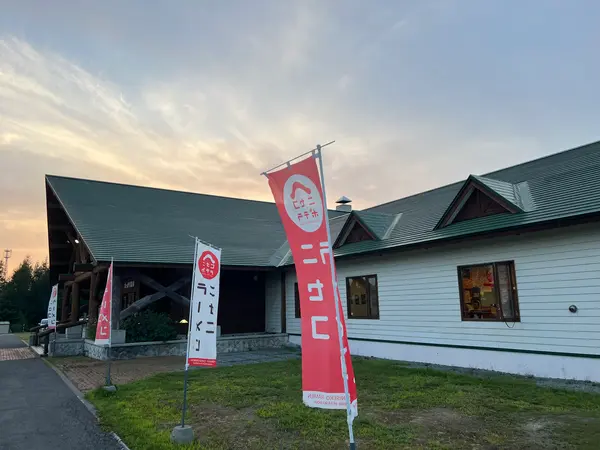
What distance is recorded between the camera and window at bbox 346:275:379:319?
1244cm

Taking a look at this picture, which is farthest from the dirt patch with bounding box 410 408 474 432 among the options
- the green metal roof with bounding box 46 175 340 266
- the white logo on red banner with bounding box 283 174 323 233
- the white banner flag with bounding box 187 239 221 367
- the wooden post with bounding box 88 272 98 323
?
the wooden post with bounding box 88 272 98 323

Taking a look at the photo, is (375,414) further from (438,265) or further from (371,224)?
(371,224)

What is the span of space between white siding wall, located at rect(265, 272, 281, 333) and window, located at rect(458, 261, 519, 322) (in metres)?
8.25

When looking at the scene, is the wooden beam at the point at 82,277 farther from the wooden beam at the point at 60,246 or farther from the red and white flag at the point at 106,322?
the red and white flag at the point at 106,322

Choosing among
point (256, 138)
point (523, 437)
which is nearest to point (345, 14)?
point (256, 138)

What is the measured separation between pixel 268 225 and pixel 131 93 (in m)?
10.3

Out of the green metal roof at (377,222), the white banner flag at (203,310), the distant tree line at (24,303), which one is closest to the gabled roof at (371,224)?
the green metal roof at (377,222)

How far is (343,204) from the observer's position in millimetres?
23562

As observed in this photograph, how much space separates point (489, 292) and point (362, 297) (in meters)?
4.18

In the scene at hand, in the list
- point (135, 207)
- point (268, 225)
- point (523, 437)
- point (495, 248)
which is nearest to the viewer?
point (523, 437)

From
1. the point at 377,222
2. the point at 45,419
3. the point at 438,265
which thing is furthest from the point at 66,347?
the point at 438,265

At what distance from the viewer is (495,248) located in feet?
31.0

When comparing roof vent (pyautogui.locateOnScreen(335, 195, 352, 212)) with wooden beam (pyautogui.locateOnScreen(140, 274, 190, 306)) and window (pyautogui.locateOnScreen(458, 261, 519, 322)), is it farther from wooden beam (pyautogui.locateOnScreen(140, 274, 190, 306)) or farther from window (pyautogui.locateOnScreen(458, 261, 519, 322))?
window (pyautogui.locateOnScreen(458, 261, 519, 322))

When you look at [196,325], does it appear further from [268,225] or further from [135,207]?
[268,225]
